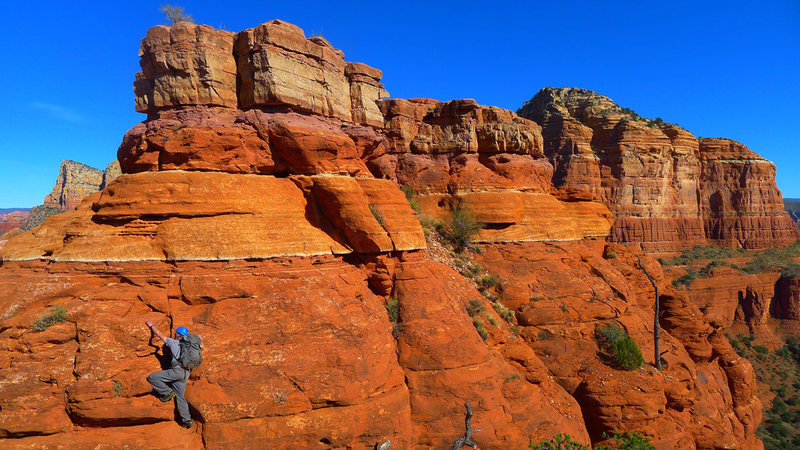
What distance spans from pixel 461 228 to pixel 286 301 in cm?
1016

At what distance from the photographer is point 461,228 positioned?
719 inches

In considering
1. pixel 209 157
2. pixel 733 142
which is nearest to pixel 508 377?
pixel 209 157

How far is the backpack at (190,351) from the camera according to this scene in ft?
27.3

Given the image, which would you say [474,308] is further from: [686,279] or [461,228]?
[686,279]

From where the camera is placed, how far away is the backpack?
8.31 meters

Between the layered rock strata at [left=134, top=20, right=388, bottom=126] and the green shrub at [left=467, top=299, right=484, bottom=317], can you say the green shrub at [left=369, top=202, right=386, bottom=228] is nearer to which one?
the layered rock strata at [left=134, top=20, right=388, bottom=126]

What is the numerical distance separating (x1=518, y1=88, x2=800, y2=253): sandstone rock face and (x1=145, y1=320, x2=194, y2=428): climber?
53.2m

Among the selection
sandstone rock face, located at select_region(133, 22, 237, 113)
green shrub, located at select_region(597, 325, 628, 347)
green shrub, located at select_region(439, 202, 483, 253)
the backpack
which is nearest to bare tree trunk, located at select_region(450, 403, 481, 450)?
the backpack

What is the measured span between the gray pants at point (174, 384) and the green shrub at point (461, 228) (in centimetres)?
1216

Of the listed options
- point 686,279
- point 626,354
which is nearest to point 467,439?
point 626,354

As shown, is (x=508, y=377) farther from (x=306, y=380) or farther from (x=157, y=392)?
(x=157, y=392)

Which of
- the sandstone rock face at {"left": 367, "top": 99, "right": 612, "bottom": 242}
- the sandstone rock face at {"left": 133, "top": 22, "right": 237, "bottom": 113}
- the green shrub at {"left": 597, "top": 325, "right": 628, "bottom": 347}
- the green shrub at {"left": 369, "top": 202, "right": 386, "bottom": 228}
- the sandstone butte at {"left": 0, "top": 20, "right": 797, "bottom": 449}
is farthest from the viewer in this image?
the sandstone rock face at {"left": 367, "top": 99, "right": 612, "bottom": 242}

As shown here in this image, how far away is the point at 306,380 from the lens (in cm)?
896

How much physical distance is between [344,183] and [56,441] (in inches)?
331
